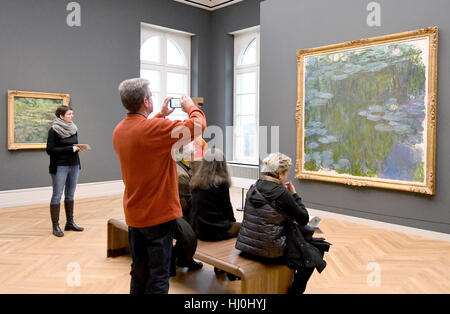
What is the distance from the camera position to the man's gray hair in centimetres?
213

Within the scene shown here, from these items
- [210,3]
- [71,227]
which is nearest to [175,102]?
[71,227]

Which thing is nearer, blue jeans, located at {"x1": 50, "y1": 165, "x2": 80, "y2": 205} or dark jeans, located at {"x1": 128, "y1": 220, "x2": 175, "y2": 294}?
dark jeans, located at {"x1": 128, "y1": 220, "x2": 175, "y2": 294}

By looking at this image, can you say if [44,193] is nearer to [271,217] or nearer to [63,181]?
[63,181]

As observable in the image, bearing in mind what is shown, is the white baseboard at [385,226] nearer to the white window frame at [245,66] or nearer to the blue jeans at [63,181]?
the white window frame at [245,66]

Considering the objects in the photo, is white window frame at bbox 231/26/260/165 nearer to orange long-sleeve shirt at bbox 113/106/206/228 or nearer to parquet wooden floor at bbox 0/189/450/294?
parquet wooden floor at bbox 0/189/450/294

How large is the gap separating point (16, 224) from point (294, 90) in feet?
16.5

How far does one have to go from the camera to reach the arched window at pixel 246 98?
960 cm

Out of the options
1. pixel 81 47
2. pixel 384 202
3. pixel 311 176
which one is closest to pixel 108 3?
pixel 81 47

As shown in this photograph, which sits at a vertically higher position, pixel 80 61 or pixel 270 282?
pixel 80 61

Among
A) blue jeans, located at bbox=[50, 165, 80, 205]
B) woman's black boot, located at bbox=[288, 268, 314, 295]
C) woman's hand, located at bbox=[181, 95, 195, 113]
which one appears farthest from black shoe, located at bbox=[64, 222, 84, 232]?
woman's hand, located at bbox=[181, 95, 195, 113]

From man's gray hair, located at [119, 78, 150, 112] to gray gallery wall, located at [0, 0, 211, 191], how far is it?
232 inches

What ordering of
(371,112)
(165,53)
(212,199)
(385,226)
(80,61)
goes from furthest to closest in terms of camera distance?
(165,53) → (80,61) → (371,112) → (385,226) → (212,199)

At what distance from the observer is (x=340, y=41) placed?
610 centimetres

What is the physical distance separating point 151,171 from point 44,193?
6168 millimetres
